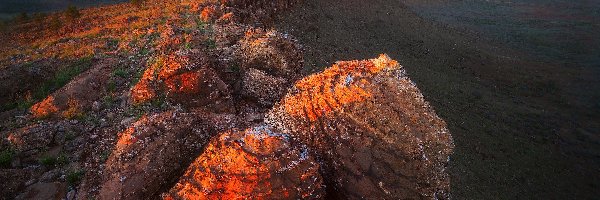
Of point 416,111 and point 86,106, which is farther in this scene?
point 86,106

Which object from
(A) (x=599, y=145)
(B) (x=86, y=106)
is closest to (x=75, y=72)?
(B) (x=86, y=106)

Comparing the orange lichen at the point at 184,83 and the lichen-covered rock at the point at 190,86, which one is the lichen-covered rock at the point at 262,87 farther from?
the orange lichen at the point at 184,83

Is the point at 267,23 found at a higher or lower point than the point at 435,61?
higher

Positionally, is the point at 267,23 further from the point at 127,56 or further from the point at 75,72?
the point at 75,72

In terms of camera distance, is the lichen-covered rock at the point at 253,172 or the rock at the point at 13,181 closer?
the lichen-covered rock at the point at 253,172

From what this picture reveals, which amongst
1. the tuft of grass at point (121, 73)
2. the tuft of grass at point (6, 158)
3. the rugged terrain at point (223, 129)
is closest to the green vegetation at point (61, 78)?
the rugged terrain at point (223, 129)

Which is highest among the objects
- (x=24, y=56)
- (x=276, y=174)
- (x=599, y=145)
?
(x=276, y=174)

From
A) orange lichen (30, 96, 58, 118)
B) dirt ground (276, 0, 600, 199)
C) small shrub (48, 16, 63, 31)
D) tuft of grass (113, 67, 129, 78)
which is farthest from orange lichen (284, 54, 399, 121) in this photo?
small shrub (48, 16, 63, 31)
